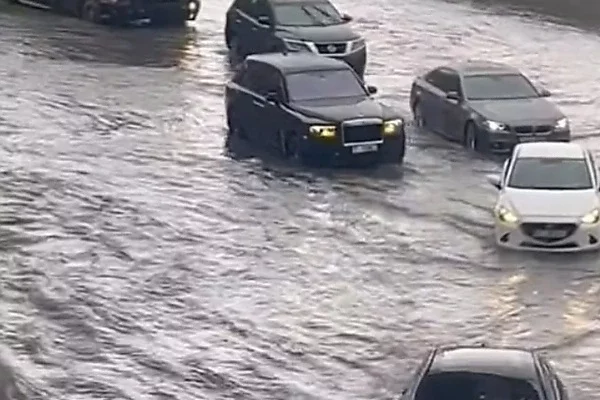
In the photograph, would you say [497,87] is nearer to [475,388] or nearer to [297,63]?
[297,63]

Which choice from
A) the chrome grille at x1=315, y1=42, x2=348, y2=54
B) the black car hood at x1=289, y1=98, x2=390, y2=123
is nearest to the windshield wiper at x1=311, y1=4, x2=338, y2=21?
the chrome grille at x1=315, y1=42, x2=348, y2=54

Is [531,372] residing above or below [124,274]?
above

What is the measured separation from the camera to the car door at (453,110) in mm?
29109

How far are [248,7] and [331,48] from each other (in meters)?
3.63

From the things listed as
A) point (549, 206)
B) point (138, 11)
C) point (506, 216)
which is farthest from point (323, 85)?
point (138, 11)

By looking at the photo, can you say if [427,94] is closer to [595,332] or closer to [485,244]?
[485,244]

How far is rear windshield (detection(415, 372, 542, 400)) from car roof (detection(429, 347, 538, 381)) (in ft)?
0.27

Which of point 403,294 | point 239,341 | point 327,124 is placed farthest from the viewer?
point 327,124

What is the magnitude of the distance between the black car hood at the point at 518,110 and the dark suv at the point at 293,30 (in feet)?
20.1

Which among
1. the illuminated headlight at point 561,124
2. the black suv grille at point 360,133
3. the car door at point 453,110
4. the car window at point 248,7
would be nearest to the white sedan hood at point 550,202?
the black suv grille at point 360,133

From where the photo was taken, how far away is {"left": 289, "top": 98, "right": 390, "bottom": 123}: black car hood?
26.9m

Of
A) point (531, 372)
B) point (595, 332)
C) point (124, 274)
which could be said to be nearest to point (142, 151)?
point (124, 274)

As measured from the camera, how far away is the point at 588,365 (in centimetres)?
1734

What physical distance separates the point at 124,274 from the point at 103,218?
3217mm
